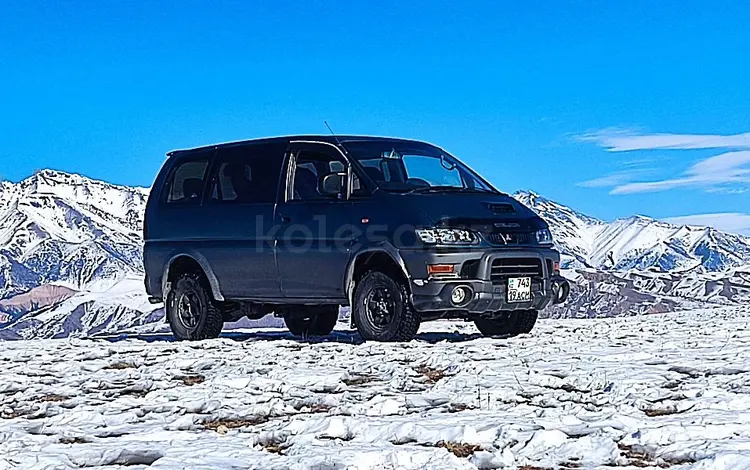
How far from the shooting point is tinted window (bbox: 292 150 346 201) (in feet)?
40.4

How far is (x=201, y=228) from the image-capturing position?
1323 centimetres

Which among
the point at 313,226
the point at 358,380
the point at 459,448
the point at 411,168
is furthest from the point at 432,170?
the point at 459,448

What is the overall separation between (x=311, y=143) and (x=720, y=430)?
7.48 m

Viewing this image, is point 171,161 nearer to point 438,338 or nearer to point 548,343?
point 438,338

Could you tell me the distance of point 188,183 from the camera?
1363 centimetres

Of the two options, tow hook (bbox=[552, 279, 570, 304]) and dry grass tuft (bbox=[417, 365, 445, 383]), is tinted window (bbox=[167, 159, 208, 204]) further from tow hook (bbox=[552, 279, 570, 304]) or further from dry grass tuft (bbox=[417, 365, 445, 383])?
dry grass tuft (bbox=[417, 365, 445, 383])

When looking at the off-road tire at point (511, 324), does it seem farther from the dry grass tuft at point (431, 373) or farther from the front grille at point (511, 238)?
the dry grass tuft at point (431, 373)

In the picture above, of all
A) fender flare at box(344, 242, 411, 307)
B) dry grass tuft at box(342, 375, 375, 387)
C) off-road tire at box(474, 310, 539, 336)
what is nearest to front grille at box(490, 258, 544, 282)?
Answer: off-road tire at box(474, 310, 539, 336)

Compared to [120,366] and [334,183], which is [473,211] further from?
[120,366]

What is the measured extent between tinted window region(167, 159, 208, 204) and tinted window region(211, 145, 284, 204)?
0.93ft

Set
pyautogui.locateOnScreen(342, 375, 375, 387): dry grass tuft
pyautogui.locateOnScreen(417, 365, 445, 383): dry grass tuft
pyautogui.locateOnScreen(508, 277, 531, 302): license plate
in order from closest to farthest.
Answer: pyautogui.locateOnScreen(342, 375, 375, 387): dry grass tuft → pyautogui.locateOnScreen(417, 365, 445, 383): dry grass tuft → pyautogui.locateOnScreen(508, 277, 531, 302): license plate

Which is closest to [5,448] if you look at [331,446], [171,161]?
[331,446]

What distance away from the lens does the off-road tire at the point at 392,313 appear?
1159 centimetres

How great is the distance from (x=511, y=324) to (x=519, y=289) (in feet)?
4.30
